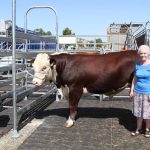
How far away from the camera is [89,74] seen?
24.0 ft

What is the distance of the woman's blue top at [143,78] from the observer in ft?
20.5

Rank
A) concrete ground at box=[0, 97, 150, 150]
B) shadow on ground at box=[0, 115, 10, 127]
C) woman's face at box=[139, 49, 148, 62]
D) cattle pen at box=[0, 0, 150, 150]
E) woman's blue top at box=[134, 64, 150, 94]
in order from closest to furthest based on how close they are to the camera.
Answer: concrete ground at box=[0, 97, 150, 150]
cattle pen at box=[0, 0, 150, 150]
woman's face at box=[139, 49, 148, 62]
woman's blue top at box=[134, 64, 150, 94]
shadow on ground at box=[0, 115, 10, 127]

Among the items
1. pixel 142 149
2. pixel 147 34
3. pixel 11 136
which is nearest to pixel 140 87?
pixel 142 149

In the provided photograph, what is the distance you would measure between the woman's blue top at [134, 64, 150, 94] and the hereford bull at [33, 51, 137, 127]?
998 millimetres

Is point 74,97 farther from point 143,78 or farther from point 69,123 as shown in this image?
point 143,78

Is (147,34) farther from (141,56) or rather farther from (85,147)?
(85,147)

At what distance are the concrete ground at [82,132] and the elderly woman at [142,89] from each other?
31 cm

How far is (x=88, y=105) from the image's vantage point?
9227mm

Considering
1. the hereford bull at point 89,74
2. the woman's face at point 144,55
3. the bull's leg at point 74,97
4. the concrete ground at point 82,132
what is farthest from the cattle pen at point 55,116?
the woman's face at point 144,55

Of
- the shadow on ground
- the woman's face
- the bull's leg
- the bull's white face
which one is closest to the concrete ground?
the bull's leg

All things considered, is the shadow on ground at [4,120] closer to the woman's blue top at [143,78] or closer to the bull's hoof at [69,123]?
the bull's hoof at [69,123]

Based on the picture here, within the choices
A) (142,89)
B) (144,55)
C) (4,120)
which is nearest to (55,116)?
(4,120)

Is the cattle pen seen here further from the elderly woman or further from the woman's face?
the woman's face

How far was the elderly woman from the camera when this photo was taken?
6.20 metres
